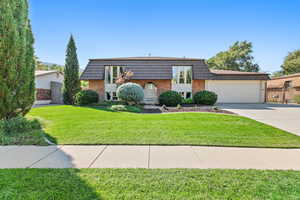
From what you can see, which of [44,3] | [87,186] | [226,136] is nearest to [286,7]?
[226,136]

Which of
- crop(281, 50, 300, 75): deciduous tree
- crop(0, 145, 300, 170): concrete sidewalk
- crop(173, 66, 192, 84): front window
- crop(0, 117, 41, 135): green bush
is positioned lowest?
crop(0, 145, 300, 170): concrete sidewalk

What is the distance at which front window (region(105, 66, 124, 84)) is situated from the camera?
15.4 meters

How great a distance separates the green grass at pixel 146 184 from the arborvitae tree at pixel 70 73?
43.9 ft

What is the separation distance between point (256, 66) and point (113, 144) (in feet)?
111

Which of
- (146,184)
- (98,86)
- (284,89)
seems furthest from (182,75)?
(284,89)

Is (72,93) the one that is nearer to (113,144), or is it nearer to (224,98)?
(113,144)

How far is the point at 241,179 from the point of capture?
2.40 meters

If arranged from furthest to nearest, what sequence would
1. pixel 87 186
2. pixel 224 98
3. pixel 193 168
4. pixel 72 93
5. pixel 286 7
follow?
pixel 224 98, pixel 72 93, pixel 286 7, pixel 193 168, pixel 87 186

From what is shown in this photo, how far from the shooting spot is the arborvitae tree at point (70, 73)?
14586 mm

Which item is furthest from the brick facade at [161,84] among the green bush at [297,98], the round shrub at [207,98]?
the green bush at [297,98]

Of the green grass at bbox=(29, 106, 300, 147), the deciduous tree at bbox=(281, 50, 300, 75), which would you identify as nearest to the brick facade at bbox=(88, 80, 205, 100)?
the green grass at bbox=(29, 106, 300, 147)

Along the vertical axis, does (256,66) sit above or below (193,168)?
above

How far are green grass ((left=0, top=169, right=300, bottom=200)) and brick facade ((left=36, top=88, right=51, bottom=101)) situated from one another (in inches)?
595

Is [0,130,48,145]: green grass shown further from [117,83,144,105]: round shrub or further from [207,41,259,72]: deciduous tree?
[207,41,259,72]: deciduous tree
